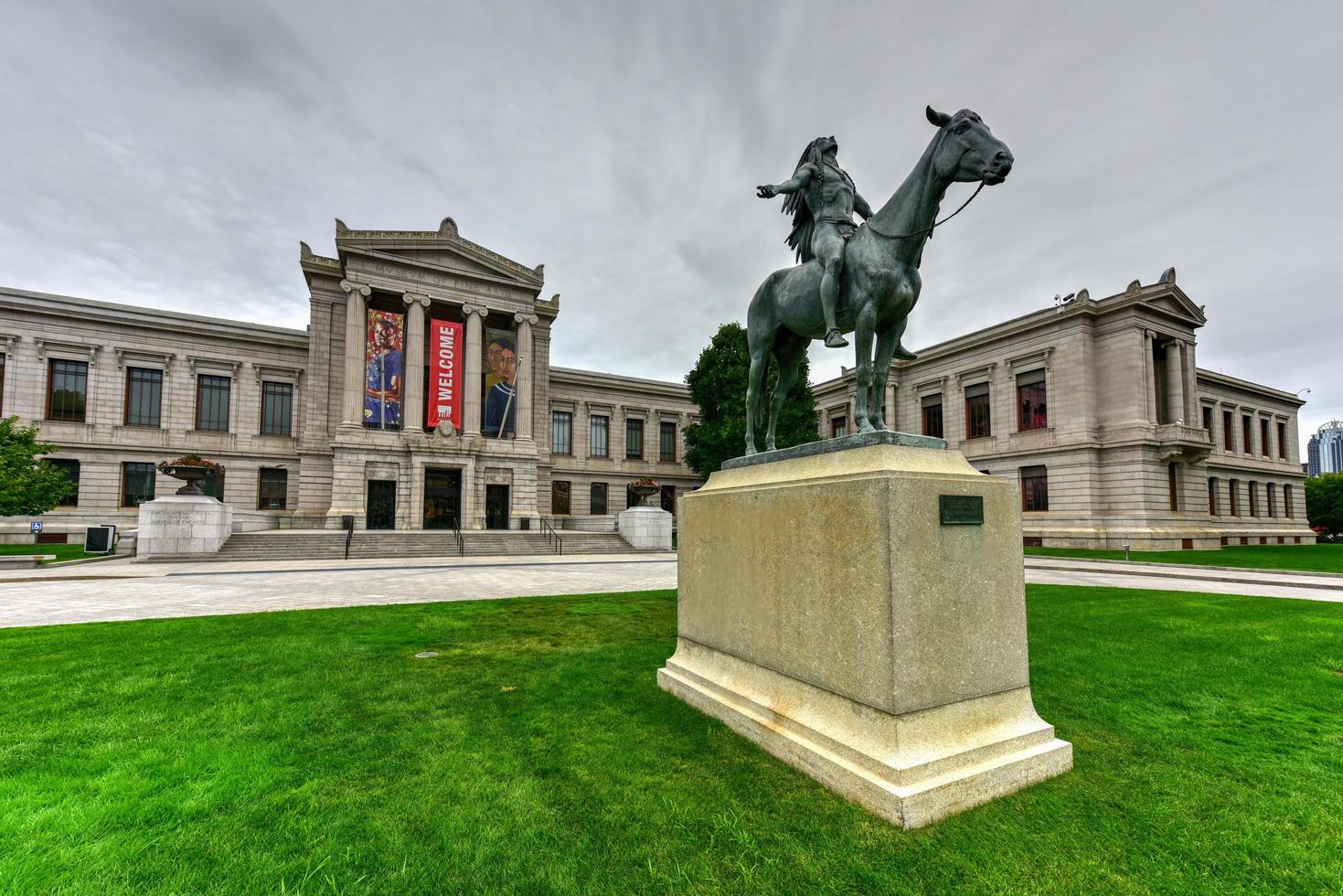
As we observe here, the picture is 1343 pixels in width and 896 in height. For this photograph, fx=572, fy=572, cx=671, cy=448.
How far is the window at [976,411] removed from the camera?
36.6m

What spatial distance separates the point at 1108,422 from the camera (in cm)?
3117

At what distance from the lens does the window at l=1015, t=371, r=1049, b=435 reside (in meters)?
33.5

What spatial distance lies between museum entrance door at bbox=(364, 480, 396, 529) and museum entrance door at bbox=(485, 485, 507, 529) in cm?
501

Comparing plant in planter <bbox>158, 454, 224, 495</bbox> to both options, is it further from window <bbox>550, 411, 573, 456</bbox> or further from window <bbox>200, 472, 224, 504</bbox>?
window <bbox>550, 411, 573, 456</bbox>

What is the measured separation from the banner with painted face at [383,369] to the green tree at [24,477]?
12.3 m

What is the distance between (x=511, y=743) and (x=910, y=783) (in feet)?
8.33

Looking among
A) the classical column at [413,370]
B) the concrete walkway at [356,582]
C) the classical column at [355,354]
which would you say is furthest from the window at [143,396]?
the concrete walkway at [356,582]

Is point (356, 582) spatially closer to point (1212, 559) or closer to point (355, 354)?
point (355, 354)

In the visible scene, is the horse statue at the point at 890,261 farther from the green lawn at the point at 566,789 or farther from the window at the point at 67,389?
the window at the point at 67,389

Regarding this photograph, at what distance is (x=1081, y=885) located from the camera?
2.42m

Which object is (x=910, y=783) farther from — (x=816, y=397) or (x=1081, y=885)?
(x=816, y=397)

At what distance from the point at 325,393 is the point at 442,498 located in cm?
952

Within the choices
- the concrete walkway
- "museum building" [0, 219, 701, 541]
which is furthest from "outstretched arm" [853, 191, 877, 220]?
"museum building" [0, 219, 701, 541]

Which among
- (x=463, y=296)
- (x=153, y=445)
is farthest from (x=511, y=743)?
(x=153, y=445)
